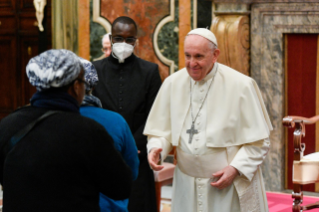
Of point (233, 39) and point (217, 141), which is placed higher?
point (233, 39)

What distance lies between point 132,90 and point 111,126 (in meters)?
1.48

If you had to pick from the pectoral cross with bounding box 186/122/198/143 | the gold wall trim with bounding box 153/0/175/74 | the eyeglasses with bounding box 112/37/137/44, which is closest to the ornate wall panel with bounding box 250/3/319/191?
the gold wall trim with bounding box 153/0/175/74

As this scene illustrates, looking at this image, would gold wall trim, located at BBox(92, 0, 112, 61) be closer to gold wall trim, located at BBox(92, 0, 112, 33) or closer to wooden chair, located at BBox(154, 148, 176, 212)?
gold wall trim, located at BBox(92, 0, 112, 33)

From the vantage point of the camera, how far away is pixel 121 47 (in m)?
3.87

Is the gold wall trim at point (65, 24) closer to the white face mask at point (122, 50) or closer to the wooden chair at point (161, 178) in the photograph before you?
the wooden chair at point (161, 178)

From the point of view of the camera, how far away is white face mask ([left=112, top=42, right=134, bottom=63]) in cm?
387

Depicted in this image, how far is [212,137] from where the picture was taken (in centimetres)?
303

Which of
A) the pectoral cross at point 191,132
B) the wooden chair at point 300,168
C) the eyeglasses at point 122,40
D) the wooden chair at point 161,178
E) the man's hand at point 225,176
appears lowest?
the wooden chair at point 161,178

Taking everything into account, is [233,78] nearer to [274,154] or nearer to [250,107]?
[250,107]

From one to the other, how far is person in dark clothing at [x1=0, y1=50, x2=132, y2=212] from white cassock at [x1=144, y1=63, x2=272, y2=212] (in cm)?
101

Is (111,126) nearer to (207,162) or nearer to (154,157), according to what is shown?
(154,157)

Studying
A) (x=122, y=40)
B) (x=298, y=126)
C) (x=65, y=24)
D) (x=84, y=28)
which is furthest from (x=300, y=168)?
(x=65, y=24)

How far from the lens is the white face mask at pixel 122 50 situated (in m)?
3.87

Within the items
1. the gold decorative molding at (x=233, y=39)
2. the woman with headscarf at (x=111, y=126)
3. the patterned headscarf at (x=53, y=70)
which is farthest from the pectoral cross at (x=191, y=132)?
the gold decorative molding at (x=233, y=39)
